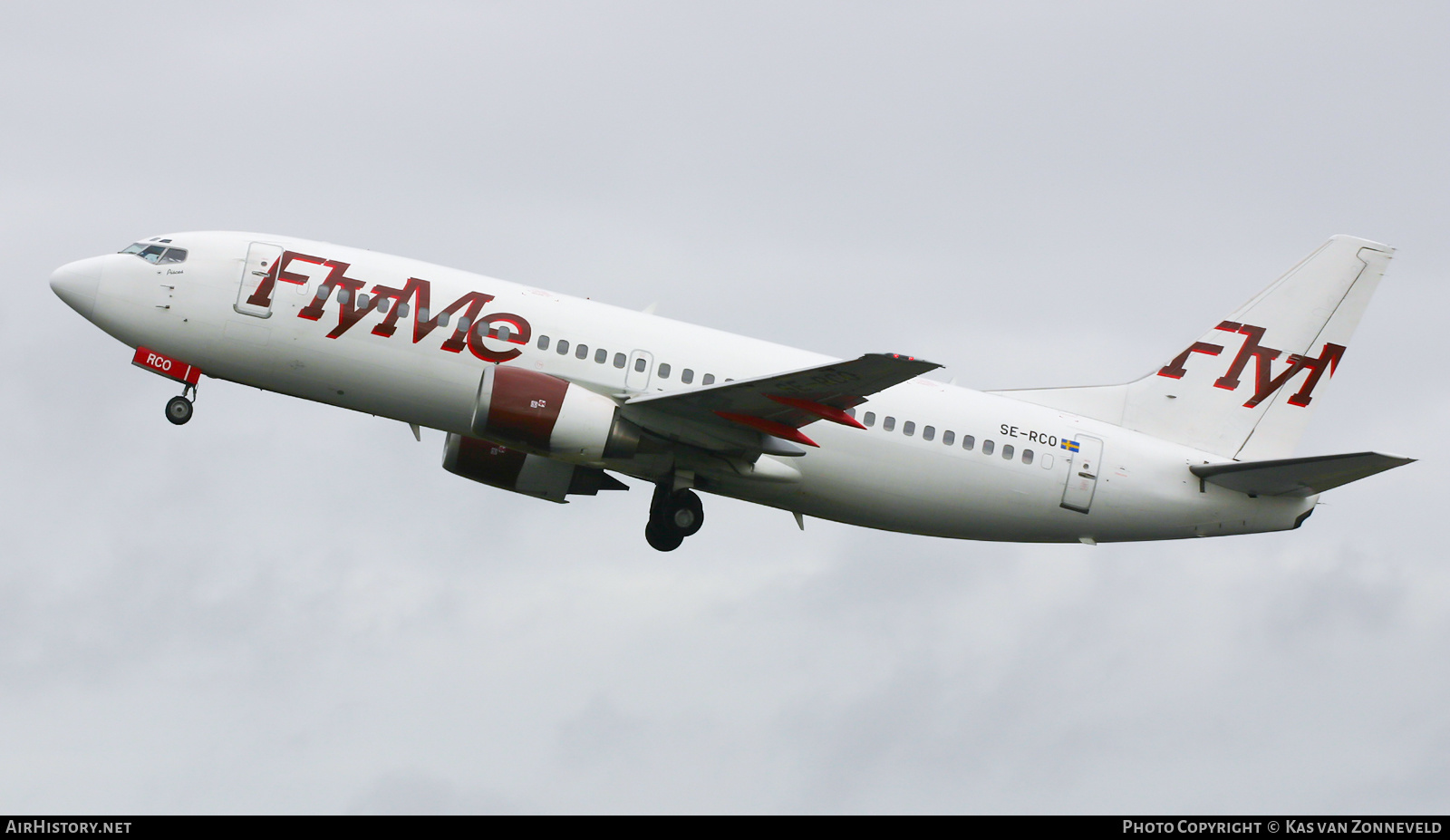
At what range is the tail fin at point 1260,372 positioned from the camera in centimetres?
3550

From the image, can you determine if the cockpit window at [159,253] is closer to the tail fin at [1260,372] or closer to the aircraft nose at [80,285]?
the aircraft nose at [80,285]

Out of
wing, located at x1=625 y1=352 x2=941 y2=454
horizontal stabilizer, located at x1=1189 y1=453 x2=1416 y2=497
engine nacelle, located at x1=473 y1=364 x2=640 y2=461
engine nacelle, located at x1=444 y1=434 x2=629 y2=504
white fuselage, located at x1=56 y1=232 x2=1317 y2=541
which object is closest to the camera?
wing, located at x1=625 y1=352 x2=941 y2=454

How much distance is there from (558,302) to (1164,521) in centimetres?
1491

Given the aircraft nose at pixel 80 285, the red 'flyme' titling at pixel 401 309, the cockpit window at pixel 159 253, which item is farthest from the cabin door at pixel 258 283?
the aircraft nose at pixel 80 285

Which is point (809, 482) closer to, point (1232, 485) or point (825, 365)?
point (825, 365)

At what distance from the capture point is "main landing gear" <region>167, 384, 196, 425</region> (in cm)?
3150

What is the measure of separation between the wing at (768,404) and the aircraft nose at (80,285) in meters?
11.8

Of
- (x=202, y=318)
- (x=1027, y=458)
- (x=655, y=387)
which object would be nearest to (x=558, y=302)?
(x=655, y=387)

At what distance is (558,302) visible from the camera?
3180 centimetres

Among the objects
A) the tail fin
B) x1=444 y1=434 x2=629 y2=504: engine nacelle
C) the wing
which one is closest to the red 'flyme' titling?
the wing

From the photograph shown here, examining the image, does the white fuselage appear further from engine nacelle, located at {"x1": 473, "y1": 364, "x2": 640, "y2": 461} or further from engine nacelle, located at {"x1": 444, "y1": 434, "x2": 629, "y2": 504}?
engine nacelle, located at {"x1": 444, "y1": 434, "x2": 629, "y2": 504}

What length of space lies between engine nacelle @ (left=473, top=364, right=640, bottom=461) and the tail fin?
34.7 ft

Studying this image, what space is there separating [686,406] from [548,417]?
2896 millimetres

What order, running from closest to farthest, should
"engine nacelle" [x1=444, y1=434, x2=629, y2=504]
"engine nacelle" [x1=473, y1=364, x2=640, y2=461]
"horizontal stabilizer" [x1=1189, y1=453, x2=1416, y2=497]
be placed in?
"engine nacelle" [x1=473, y1=364, x2=640, y2=461] → "horizontal stabilizer" [x1=1189, y1=453, x2=1416, y2=497] → "engine nacelle" [x1=444, y1=434, x2=629, y2=504]
